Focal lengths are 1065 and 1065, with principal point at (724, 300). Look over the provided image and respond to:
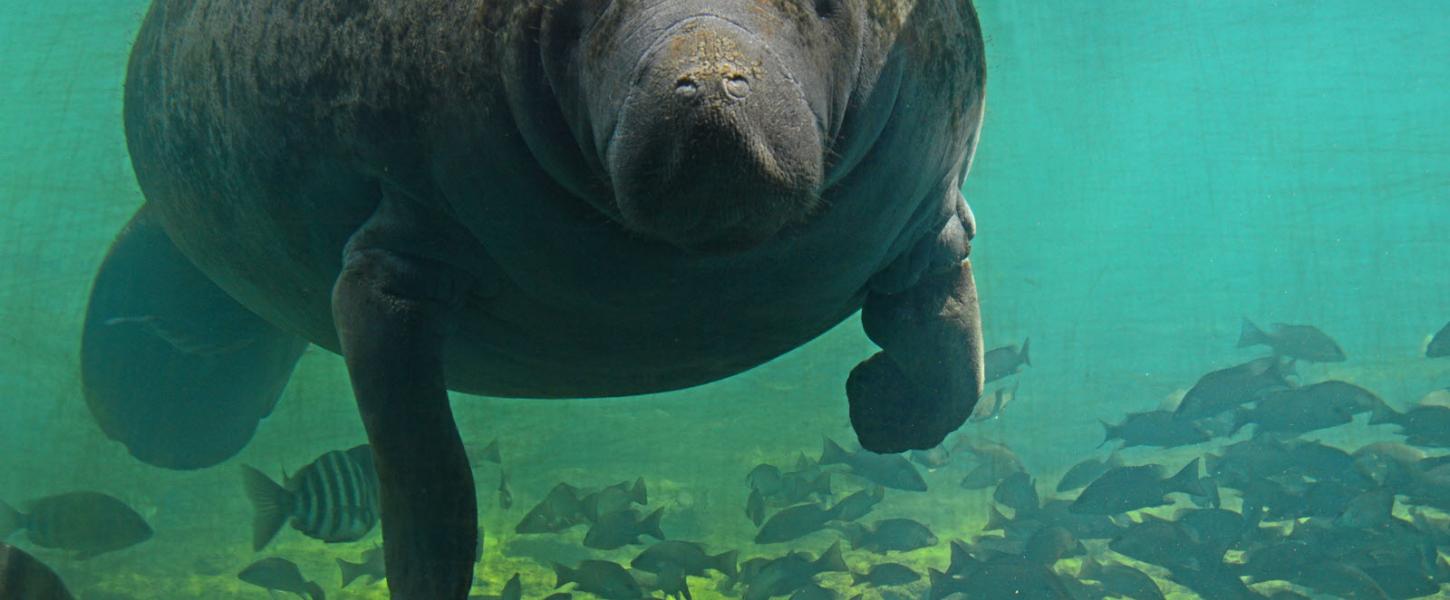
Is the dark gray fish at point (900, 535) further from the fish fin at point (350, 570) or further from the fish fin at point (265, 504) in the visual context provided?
the fish fin at point (265, 504)

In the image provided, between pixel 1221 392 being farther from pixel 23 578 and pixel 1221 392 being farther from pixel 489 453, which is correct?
pixel 23 578

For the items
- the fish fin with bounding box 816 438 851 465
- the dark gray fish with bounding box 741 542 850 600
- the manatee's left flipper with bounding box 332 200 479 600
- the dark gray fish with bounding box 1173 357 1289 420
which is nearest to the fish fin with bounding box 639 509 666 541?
the dark gray fish with bounding box 741 542 850 600

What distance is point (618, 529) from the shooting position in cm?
790

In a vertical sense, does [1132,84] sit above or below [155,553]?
above

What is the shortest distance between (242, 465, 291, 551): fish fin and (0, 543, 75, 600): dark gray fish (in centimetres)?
290

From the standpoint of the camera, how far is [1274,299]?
85.2m

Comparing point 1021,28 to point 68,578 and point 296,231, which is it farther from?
point 296,231

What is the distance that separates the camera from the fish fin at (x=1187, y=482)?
870cm

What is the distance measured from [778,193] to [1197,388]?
1003cm

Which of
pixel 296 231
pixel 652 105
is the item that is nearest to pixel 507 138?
pixel 652 105

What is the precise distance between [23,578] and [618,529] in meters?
5.00

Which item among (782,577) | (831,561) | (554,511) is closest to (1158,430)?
(831,561)

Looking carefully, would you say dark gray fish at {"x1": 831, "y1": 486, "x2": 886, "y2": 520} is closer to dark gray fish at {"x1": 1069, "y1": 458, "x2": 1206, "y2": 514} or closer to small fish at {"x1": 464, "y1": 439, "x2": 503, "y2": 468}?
dark gray fish at {"x1": 1069, "y1": 458, "x2": 1206, "y2": 514}

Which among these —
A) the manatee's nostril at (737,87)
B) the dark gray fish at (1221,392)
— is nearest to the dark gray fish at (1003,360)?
the dark gray fish at (1221,392)
